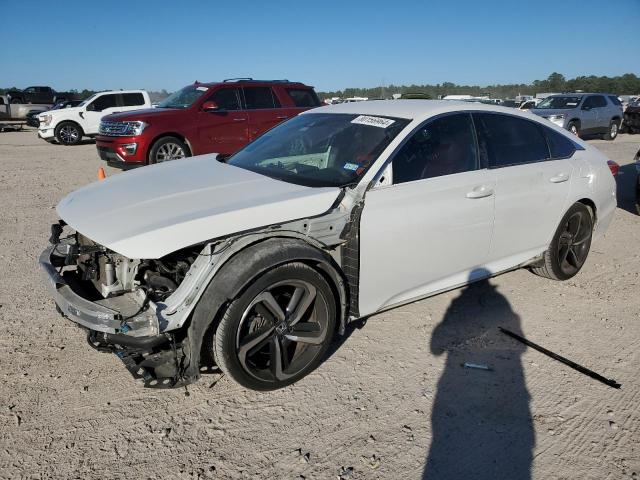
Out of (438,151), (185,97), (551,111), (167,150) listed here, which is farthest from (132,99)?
(438,151)

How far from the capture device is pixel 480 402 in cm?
306

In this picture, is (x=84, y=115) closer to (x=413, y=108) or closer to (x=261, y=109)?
(x=261, y=109)

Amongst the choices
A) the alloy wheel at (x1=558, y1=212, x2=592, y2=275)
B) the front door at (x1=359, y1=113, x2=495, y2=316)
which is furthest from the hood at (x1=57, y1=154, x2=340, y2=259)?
the alloy wheel at (x1=558, y1=212, x2=592, y2=275)

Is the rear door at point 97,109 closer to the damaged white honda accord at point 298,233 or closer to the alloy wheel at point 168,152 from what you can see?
the alloy wheel at point 168,152

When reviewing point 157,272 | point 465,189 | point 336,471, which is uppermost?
point 465,189

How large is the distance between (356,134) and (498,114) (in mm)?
1311

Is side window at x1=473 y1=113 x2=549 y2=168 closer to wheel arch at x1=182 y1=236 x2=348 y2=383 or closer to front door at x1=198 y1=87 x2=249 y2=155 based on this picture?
wheel arch at x1=182 y1=236 x2=348 y2=383

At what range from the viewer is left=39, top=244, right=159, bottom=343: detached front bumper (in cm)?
265

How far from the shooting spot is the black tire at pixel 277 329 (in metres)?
2.84

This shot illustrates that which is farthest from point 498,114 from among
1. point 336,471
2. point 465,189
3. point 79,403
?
point 79,403

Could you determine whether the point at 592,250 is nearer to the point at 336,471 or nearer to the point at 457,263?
the point at 457,263

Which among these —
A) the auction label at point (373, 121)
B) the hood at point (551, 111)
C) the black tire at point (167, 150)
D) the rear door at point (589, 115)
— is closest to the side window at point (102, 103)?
the black tire at point (167, 150)

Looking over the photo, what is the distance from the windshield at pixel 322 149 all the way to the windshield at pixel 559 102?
16.8m

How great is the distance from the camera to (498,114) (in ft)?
13.9
